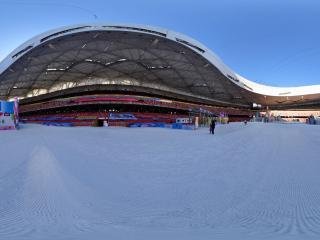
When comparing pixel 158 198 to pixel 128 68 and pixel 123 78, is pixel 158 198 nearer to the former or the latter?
pixel 128 68

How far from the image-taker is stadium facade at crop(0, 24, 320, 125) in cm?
3177

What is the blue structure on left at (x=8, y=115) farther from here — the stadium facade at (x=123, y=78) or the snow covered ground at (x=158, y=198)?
the snow covered ground at (x=158, y=198)

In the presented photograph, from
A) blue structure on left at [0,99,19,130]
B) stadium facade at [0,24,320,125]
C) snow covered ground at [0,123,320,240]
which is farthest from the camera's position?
stadium facade at [0,24,320,125]

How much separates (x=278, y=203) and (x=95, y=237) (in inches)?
140

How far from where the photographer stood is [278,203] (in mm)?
4461

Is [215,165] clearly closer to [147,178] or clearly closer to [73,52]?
[147,178]

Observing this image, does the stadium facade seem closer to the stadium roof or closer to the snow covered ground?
the stadium roof

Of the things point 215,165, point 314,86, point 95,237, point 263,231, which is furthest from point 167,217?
point 314,86

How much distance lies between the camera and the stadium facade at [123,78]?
31766mm

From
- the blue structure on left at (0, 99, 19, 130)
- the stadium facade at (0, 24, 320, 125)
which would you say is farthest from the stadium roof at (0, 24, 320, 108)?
the blue structure on left at (0, 99, 19, 130)

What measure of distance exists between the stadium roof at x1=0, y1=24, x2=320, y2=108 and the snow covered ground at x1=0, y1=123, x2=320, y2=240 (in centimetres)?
2559

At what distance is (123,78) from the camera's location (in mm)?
53500

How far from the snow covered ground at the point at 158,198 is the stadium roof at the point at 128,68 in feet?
83.9

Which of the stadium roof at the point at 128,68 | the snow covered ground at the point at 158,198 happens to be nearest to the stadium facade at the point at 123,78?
the stadium roof at the point at 128,68
